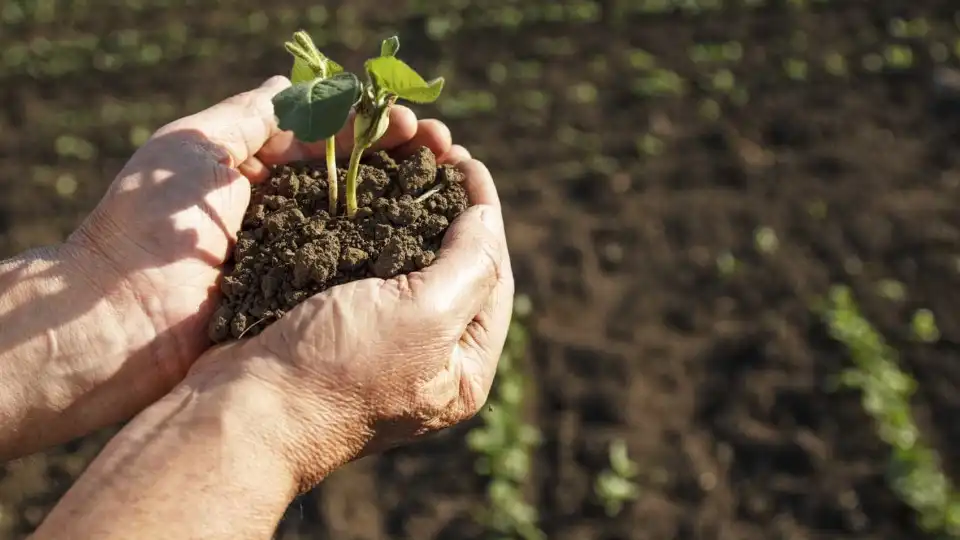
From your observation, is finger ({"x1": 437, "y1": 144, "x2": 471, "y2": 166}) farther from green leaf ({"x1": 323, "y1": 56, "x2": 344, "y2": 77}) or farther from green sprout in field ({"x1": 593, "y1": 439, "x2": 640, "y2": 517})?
green sprout in field ({"x1": 593, "y1": 439, "x2": 640, "y2": 517})

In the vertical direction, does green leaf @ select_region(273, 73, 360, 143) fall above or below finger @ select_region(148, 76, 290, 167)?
above

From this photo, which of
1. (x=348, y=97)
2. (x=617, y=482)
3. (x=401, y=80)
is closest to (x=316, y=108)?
(x=348, y=97)

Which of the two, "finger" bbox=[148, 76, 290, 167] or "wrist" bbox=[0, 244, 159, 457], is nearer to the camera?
"wrist" bbox=[0, 244, 159, 457]

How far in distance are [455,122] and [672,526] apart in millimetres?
3012

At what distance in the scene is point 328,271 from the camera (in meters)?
2.24

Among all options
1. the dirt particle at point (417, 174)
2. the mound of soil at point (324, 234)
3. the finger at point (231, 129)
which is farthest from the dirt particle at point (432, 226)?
the finger at point (231, 129)

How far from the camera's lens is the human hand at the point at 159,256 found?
2518 mm

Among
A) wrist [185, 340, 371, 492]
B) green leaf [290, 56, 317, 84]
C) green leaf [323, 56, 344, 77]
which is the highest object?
green leaf [290, 56, 317, 84]

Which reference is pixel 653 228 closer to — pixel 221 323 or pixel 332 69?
pixel 332 69

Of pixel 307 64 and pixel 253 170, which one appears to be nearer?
pixel 307 64

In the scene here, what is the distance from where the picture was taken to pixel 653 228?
4.85m

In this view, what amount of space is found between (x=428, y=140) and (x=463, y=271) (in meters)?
0.67

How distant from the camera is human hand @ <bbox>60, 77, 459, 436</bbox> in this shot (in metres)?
2.52

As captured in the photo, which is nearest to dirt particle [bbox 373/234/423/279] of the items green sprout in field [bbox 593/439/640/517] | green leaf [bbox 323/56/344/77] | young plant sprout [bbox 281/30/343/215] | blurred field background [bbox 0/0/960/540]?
young plant sprout [bbox 281/30/343/215]
